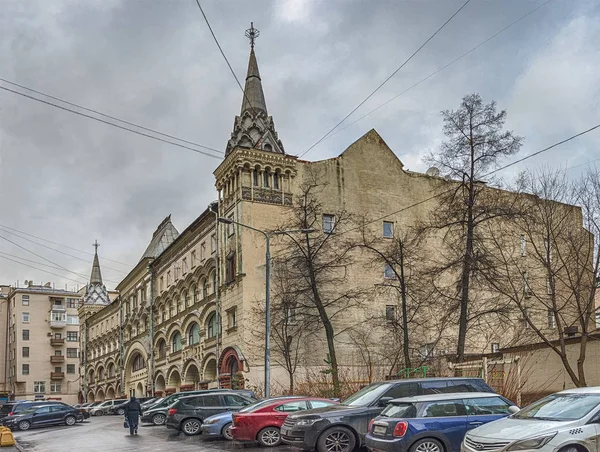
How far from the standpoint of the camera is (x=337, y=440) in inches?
611

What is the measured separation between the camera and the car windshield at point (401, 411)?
44.6 ft

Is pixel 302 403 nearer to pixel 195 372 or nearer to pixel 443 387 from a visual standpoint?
pixel 443 387

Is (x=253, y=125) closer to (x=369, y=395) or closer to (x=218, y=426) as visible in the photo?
(x=218, y=426)

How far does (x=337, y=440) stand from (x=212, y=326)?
2967 centimetres

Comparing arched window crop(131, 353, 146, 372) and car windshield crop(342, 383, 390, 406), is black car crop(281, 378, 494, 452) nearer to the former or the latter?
car windshield crop(342, 383, 390, 406)

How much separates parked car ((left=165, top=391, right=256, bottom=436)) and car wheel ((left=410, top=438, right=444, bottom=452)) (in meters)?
12.0

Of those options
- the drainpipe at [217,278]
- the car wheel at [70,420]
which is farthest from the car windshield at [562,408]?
the drainpipe at [217,278]

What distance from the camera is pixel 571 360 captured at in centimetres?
2656

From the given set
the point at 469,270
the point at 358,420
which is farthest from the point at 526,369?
the point at 358,420

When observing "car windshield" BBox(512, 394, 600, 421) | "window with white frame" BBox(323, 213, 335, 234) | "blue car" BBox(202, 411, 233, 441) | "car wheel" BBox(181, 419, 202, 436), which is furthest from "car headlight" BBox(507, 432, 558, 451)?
"window with white frame" BBox(323, 213, 335, 234)

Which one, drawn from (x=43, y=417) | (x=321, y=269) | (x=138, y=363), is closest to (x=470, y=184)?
(x=321, y=269)

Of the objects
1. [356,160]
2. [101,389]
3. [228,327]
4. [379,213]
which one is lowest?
[101,389]

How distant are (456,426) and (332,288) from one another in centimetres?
2599

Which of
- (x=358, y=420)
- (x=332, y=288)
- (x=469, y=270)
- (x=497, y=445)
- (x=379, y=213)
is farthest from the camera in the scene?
(x=379, y=213)
